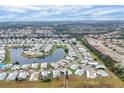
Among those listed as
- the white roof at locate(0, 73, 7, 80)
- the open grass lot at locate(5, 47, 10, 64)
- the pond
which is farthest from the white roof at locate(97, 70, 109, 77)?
the open grass lot at locate(5, 47, 10, 64)

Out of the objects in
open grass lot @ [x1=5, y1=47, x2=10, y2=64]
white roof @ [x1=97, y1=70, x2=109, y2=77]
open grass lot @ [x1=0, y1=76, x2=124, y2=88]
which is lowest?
open grass lot @ [x1=0, y1=76, x2=124, y2=88]

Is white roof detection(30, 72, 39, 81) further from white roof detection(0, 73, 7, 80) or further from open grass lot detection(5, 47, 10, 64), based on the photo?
open grass lot detection(5, 47, 10, 64)

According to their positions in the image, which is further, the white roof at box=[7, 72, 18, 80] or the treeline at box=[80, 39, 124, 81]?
the treeline at box=[80, 39, 124, 81]

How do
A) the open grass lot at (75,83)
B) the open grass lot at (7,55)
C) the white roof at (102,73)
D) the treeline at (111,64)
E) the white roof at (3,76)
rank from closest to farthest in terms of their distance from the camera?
the open grass lot at (75,83) → the white roof at (3,76) → the white roof at (102,73) → the treeline at (111,64) → the open grass lot at (7,55)

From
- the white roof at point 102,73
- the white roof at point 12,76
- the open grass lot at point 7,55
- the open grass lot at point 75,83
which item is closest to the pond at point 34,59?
the open grass lot at point 7,55

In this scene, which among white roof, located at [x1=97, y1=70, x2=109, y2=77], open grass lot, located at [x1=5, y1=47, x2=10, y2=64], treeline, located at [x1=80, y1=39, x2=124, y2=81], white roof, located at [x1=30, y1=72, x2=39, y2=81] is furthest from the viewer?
open grass lot, located at [x1=5, y1=47, x2=10, y2=64]

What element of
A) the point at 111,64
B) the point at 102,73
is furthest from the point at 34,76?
the point at 111,64

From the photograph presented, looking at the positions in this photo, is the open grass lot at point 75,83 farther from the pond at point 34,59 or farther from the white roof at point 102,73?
the pond at point 34,59

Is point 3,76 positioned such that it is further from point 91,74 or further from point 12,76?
point 91,74

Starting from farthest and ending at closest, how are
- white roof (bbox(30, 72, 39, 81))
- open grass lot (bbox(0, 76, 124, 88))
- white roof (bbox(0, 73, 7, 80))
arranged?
white roof (bbox(0, 73, 7, 80))
white roof (bbox(30, 72, 39, 81))
open grass lot (bbox(0, 76, 124, 88))
